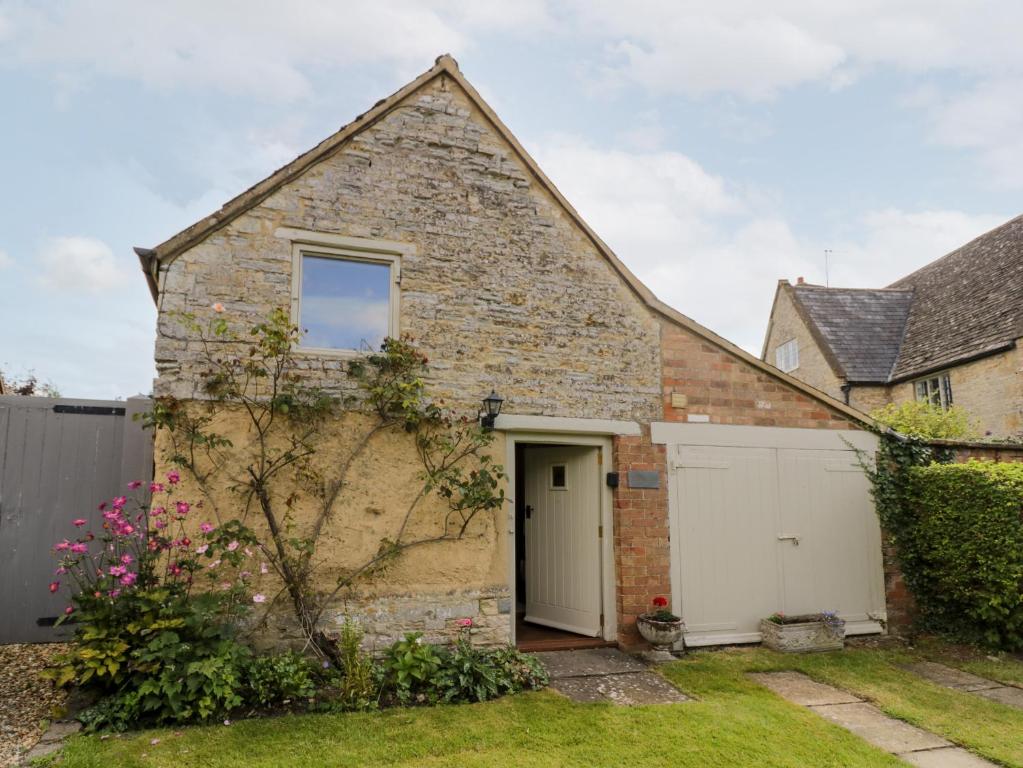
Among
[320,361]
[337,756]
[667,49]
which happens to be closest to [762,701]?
[337,756]

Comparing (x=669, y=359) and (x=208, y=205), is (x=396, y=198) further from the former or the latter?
(x=669, y=359)

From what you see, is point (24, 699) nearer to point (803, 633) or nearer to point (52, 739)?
point (52, 739)

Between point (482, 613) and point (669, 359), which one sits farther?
point (669, 359)

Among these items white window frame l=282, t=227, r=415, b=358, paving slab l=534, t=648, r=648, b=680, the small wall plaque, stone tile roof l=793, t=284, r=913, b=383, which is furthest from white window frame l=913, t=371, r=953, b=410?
white window frame l=282, t=227, r=415, b=358

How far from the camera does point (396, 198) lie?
22.4 feet

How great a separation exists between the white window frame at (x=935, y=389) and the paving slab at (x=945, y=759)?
1235 centimetres

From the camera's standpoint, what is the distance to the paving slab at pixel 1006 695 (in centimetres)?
577

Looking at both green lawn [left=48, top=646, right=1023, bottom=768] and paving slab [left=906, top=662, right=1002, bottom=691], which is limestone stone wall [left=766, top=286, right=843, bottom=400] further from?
green lawn [left=48, top=646, right=1023, bottom=768]

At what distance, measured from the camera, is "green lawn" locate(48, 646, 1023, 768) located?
169 inches

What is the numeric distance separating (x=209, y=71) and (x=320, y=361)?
3923 millimetres

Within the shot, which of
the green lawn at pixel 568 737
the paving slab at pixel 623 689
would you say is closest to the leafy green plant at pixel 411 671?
the green lawn at pixel 568 737

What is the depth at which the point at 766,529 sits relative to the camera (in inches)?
302

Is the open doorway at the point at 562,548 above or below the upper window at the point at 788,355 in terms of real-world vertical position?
below

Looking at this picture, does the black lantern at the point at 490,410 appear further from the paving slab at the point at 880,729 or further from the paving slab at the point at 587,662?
the paving slab at the point at 880,729
